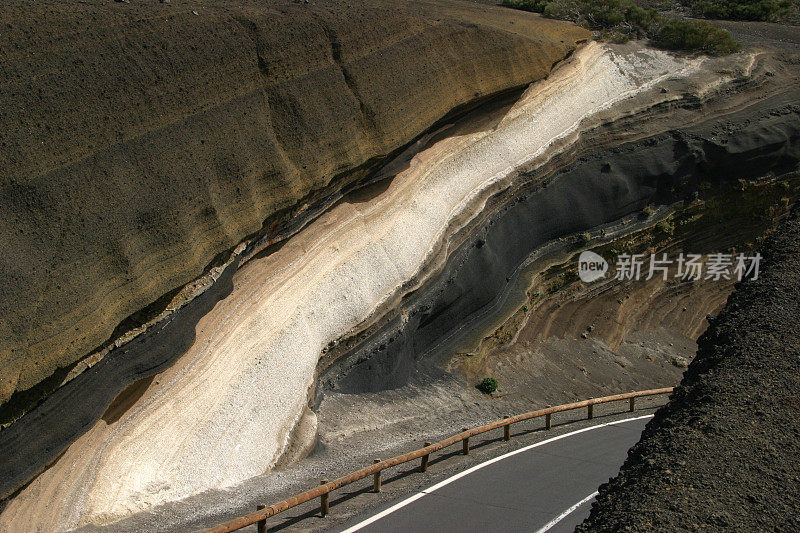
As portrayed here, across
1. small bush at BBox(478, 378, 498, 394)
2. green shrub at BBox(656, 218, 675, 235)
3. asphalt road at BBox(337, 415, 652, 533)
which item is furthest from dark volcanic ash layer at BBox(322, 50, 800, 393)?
asphalt road at BBox(337, 415, 652, 533)

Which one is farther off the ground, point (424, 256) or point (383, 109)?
point (383, 109)

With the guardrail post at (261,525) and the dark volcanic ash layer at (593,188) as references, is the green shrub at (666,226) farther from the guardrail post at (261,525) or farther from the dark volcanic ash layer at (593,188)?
the guardrail post at (261,525)

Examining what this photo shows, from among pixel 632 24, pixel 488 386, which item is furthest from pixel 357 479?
pixel 632 24

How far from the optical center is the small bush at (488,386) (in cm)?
1953

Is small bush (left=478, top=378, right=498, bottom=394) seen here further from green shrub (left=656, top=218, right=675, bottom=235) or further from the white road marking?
green shrub (left=656, top=218, right=675, bottom=235)

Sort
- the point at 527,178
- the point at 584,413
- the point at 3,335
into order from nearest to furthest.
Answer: the point at 3,335 < the point at 584,413 < the point at 527,178

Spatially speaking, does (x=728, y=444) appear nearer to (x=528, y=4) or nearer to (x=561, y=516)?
(x=561, y=516)

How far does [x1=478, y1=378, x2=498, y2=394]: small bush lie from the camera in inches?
769

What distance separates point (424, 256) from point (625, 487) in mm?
10667

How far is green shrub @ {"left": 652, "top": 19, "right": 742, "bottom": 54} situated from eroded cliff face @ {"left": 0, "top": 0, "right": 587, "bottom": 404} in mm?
13971

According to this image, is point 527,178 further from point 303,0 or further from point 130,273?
point 130,273

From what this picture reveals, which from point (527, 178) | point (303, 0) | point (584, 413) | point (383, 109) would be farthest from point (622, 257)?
point (303, 0)

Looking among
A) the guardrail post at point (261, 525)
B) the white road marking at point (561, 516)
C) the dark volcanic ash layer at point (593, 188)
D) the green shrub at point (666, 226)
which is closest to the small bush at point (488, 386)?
the dark volcanic ash layer at point (593, 188)

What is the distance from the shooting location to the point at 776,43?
97.2 ft
